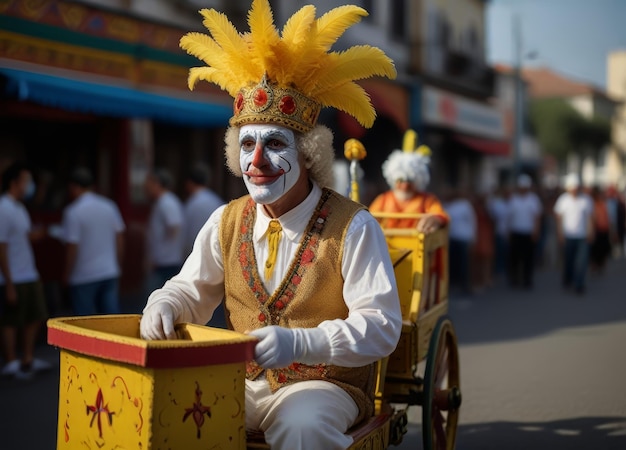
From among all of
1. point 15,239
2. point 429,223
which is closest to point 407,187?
point 429,223

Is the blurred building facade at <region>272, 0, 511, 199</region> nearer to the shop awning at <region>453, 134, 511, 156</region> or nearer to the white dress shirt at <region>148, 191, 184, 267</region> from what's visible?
the shop awning at <region>453, 134, 511, 156</region>

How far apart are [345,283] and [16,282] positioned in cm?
496

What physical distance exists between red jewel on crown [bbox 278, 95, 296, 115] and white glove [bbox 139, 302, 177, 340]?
88cm

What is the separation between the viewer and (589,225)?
1498 cm

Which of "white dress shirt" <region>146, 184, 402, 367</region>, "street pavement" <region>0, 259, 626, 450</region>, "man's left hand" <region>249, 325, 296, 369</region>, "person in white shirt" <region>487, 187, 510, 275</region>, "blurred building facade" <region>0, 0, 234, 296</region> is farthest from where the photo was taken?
"person in white shirt" <region>487, 187, 510, 275</region>

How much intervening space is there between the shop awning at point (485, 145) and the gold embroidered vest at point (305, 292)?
76.8 ft

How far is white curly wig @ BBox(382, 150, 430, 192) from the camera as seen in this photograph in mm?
7621

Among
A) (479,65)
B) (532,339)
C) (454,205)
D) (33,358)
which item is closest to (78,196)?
(33,358)

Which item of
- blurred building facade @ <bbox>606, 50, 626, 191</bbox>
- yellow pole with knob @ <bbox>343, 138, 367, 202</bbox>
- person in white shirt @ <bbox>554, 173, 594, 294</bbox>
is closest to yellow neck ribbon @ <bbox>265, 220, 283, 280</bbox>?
yellow pole with knob @ <bbox>343, 138, 367, 202</bbox>

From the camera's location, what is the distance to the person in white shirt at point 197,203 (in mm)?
9648

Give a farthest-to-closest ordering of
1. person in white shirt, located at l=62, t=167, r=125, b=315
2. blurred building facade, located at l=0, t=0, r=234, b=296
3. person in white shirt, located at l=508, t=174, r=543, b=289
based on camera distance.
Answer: person in white shirt, located at l=508, t=174, r=543, b=289 < blurred building facade, located at l=0, t=0, r=234, b=296 < person in white shirt, located at l=62, t=167, r=125, b=315

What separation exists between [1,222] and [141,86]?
251 inches

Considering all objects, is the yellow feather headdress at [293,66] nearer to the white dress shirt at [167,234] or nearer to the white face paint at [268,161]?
the white face paint at [268,161]

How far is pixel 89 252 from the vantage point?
8.09 meters
